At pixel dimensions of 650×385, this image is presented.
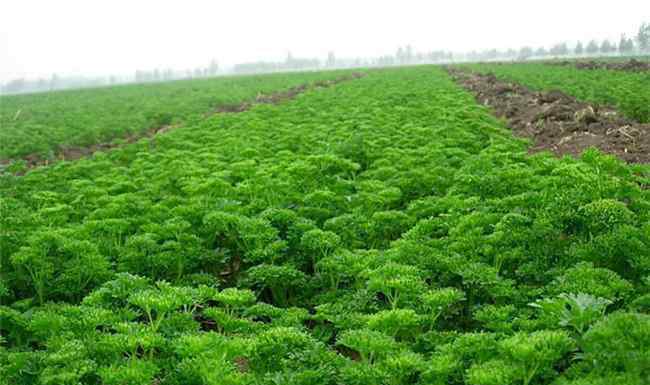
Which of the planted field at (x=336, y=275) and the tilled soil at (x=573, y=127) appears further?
the tilled soil at (x=573, y=127)

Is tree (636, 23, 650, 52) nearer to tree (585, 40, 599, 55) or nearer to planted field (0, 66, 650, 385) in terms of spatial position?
tree (585, 40, 599, 55)

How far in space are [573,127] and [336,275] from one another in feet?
37.7

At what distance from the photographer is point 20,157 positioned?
830 inches

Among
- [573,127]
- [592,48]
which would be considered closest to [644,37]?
[592,48]

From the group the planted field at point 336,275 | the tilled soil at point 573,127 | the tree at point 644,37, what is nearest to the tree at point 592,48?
the tree at point 644,37

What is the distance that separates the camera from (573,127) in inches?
640

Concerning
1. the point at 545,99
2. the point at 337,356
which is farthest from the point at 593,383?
the point at 545,99

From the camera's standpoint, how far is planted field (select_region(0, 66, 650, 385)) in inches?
192

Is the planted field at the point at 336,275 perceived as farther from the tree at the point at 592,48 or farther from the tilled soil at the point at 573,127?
the tree at the point at 592,48

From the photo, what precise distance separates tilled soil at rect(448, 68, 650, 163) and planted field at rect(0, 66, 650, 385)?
2.13 metres

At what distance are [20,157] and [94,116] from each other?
37.1ft

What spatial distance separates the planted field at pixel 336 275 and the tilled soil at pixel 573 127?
6.99 ft

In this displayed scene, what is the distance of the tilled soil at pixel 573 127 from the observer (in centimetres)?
1349

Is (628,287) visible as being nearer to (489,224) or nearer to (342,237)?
(489,224)
